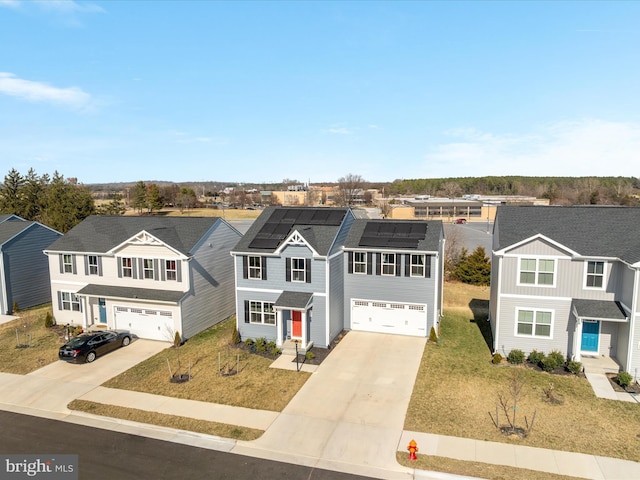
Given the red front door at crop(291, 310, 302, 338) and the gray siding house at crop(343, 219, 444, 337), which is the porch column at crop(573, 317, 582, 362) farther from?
the red front door at crop(291, 310, 302, 338)

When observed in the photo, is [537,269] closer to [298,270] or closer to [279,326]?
[298,270]

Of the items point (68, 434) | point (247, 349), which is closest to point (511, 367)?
point (247, 349)

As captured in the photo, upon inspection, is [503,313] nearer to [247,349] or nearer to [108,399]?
[247,349]

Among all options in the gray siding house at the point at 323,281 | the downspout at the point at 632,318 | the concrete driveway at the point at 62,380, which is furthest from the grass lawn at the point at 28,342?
the downspout at the point at 632,318

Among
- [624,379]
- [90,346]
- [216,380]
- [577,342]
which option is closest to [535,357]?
[577,342]

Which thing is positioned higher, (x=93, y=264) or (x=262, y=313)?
(x=93, y=264)

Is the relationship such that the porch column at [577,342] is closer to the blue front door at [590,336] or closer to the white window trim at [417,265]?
the blue front door at [590,336]
